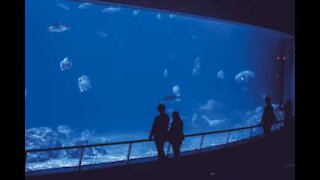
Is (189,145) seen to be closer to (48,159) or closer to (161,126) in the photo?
(48,159)

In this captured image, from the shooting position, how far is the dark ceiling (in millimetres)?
6422

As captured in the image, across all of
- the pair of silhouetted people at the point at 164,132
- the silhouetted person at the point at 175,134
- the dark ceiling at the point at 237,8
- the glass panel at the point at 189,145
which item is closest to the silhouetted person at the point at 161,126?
the pair of silhouetted people at the point at 164,132

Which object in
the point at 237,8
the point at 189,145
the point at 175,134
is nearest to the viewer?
the point at 175,134

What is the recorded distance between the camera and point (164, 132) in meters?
4.74

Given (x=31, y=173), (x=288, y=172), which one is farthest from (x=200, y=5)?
(x=31, y=173)

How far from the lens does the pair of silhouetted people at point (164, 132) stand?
4.68 metres

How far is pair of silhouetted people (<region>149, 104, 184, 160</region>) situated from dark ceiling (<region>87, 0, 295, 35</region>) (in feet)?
8.44

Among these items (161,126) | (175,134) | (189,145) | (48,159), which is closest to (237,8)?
(175,134)

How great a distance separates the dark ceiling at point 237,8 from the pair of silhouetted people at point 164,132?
2574 mm

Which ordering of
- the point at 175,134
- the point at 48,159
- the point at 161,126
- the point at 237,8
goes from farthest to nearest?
the point at 48,159 < the point at 237,8 < the point at 175,134 < the point at 161,126

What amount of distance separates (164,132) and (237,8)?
3337mm
